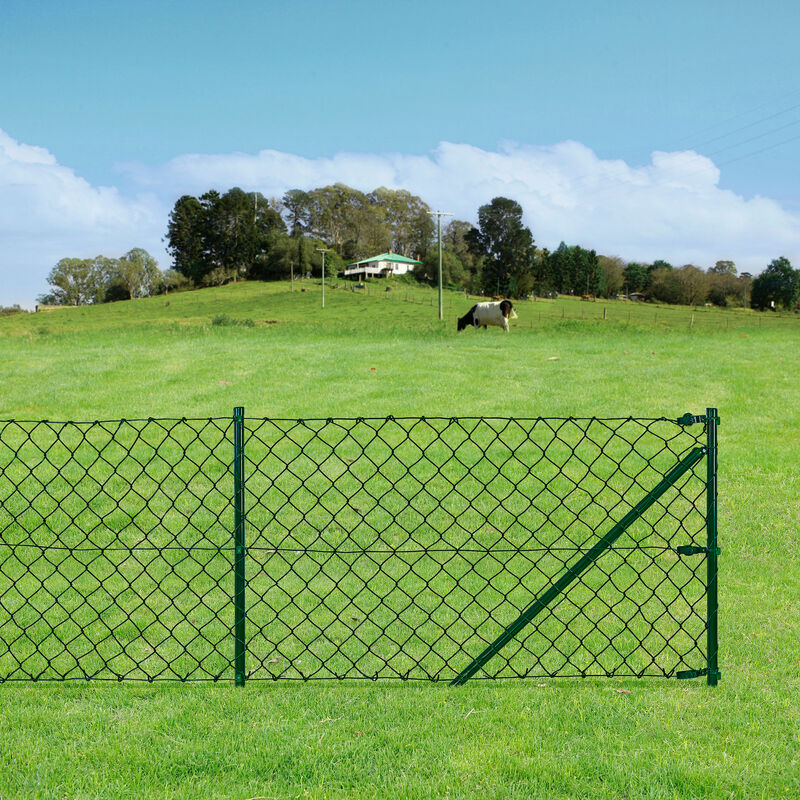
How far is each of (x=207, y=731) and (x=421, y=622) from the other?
1735mm

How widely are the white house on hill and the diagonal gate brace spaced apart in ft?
293

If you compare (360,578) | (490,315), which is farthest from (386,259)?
(360,578)

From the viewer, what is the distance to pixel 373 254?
101688 millimetres

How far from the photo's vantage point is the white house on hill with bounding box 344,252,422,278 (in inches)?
3661

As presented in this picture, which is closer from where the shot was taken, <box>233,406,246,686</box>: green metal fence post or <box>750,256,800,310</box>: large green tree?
<box>233,406,246,686</box>: green metal fence post

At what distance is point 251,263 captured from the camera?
91.1 metres

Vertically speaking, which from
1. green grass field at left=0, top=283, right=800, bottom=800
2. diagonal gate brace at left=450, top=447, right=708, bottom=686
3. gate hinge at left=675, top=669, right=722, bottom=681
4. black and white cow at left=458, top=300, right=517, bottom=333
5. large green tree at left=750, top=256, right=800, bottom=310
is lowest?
green grass field at left=0, top=283, right=800, bottom=800

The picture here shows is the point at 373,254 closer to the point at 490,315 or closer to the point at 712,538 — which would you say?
the point at 490,315

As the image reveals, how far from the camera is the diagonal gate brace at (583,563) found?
3324 mm

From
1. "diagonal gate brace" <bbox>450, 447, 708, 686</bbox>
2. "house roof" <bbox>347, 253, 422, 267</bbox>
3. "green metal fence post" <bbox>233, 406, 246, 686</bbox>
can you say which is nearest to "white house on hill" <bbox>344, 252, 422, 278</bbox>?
"house roof" <bbox>347, 253, 422, 267</bbox>

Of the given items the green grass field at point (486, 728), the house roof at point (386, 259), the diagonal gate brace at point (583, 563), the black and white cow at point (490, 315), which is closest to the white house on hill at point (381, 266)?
the house roof at point (386, 259)

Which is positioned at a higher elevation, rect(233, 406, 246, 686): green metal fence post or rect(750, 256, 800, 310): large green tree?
rect(750, 256, 800, 310): large green tree

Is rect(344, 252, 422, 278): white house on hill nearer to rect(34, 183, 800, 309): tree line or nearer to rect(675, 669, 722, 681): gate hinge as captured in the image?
rect(34, 183, 800, 309): tree line

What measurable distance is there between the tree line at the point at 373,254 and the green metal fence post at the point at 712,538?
75.1 meters
